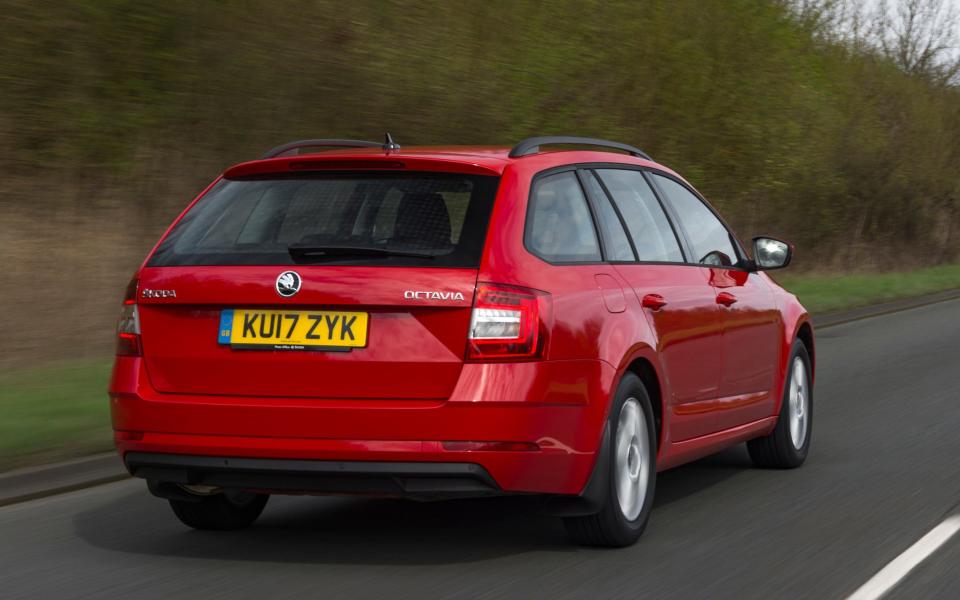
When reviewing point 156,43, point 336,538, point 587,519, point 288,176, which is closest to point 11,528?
point 336,538

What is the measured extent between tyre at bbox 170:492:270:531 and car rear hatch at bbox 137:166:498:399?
874 mm

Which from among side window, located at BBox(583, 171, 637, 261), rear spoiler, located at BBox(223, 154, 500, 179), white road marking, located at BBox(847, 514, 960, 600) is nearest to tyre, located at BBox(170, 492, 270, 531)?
rear spoiler, located at BBox(223, 154, 500, 179)

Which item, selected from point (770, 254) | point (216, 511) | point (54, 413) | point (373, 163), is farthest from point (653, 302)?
point (54, 413)

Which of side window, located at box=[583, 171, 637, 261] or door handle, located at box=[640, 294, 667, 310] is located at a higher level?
side window, located at box=[583, 171, 637, 261]

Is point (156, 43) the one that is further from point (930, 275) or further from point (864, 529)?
point (930, 275)

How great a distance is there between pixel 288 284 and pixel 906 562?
8.25ft

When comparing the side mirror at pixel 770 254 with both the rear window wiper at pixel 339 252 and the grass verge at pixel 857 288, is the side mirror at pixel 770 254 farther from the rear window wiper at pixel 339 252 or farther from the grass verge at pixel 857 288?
→ the grass verge at pixel 857 288

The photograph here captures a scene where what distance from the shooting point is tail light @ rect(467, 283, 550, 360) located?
5.29m

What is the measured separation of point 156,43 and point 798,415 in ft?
29.9

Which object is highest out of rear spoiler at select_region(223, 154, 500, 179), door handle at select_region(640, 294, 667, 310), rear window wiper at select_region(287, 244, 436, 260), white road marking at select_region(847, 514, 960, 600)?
rear spoiler at select_region(223, 154, 500, 179)

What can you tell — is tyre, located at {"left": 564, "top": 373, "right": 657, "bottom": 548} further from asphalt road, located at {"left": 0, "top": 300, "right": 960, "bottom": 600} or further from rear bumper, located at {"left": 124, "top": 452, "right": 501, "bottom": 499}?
rear bumper, located at {"left": 124, "top": 452, "right": 501, "bottom": 499}

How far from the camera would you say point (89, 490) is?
24.5 feet

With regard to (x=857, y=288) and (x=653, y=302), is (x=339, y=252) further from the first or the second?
(x=857, y=288)

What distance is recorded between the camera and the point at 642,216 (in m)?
6.80
